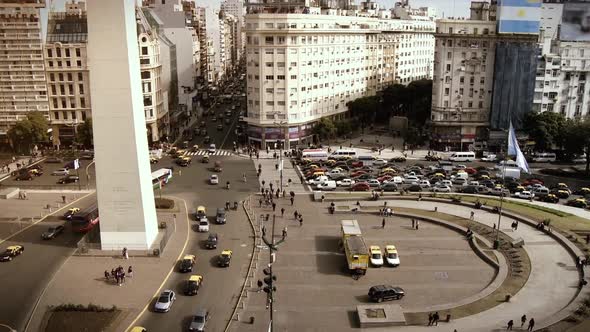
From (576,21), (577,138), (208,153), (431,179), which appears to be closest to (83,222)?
(208,153)

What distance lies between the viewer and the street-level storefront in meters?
94.8

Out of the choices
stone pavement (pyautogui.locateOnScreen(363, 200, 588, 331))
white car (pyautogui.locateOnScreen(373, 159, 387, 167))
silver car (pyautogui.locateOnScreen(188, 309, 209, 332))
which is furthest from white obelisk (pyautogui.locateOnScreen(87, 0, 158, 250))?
white car (pyautogui.locateOnScreen(373, 159, 387, 167))

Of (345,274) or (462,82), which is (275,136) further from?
(345,274)

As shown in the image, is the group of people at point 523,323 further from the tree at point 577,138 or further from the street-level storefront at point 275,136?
the street-level storefront at point 275,136

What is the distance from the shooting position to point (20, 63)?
89375 mm

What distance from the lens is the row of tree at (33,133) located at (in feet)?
279

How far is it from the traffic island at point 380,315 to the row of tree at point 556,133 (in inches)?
2187

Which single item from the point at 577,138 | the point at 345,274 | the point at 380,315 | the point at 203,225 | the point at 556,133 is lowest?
the point at 345,274

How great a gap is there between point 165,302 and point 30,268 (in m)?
15.2

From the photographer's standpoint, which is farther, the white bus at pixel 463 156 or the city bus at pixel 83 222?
the white bus at pixel 463 156

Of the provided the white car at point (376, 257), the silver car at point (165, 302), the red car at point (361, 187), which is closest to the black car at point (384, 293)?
the white car at point (376, 257)

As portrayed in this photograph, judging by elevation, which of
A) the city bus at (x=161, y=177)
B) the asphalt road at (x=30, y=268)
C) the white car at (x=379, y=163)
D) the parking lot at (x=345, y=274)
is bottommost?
the parking lot at (x=345, y=274)

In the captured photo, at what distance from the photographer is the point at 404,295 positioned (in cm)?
4250

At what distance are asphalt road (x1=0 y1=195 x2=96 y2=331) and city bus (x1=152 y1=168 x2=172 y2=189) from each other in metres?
13.2
